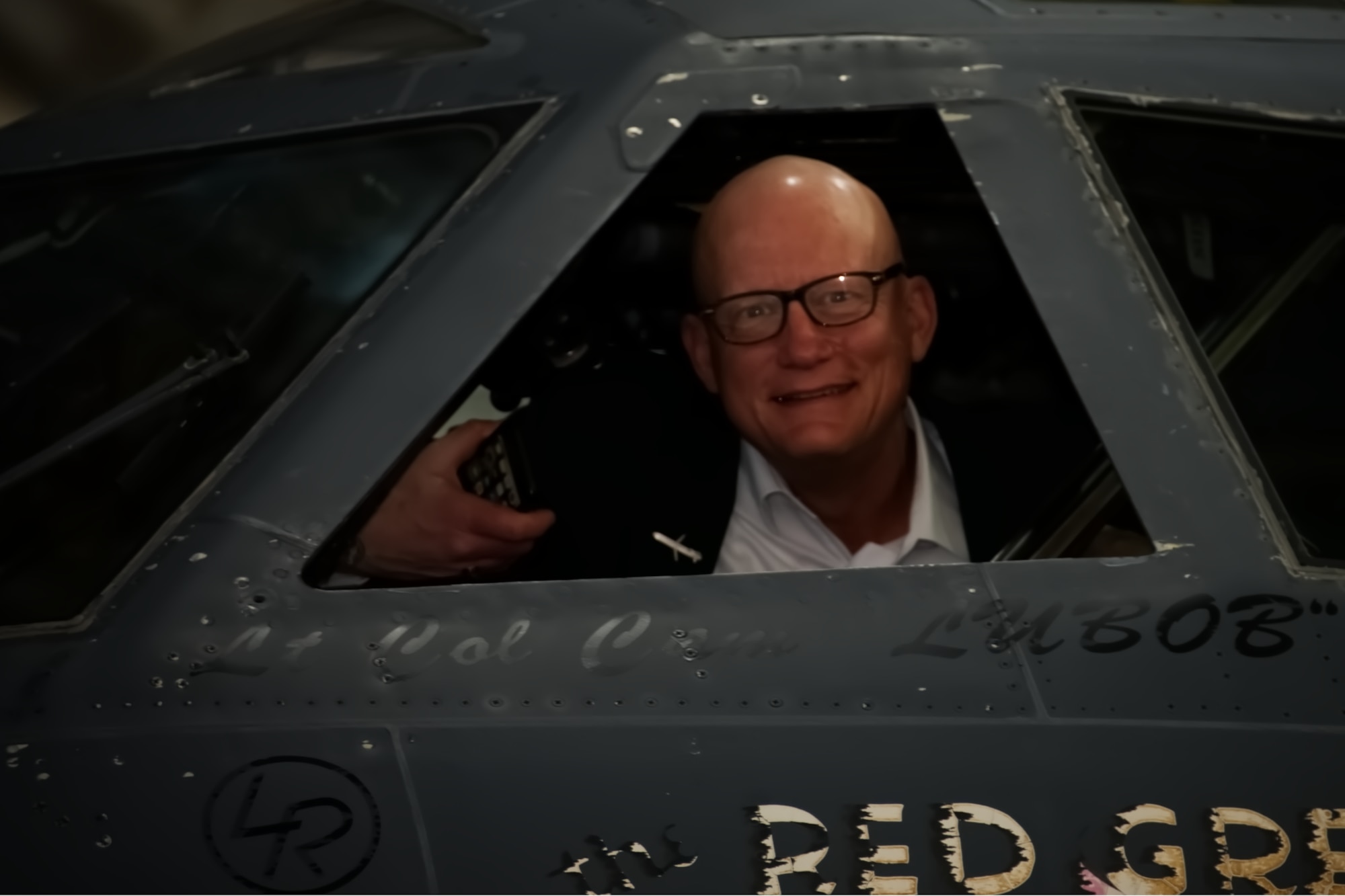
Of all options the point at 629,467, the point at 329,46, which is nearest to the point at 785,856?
the point at 629,467

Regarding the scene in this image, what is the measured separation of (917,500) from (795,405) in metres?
0.29

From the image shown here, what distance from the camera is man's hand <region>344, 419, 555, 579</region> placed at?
1680 mm

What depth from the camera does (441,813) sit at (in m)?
1.43

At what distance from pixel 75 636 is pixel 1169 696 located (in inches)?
50.5

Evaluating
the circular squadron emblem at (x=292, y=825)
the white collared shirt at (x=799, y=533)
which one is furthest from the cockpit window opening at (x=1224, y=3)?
the circular squadron emblem at (x=292, y=825)

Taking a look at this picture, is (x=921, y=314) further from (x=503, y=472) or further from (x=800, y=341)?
(x=503, y=472)

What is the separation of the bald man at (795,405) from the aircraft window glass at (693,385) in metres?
0.18

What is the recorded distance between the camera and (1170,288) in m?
1.57

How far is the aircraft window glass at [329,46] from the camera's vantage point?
181 cm

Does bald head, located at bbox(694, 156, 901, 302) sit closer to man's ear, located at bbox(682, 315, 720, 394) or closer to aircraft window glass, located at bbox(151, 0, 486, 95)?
man's ear, located at bbox(682, 315, 720, 394)

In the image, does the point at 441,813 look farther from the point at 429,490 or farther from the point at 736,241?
the point at 736,241

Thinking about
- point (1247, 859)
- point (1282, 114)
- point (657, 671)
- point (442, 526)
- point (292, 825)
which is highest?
point (1282, 114)

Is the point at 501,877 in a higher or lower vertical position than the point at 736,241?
lower

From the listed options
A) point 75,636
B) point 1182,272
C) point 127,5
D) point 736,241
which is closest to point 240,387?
point 75,636
